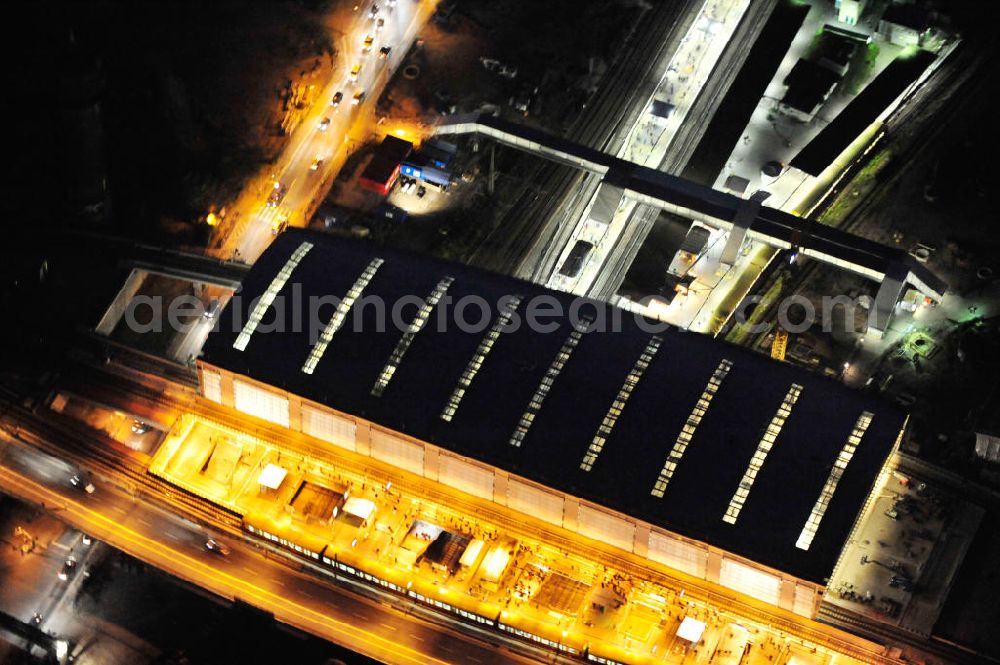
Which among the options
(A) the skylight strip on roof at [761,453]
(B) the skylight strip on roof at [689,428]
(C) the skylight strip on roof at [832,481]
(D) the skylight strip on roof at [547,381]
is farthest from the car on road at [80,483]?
(C) the skylight strip on roof at [832,481]

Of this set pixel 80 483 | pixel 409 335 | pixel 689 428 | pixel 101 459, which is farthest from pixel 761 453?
pixel 80 483

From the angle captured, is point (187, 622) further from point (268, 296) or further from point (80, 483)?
point (268, 296)

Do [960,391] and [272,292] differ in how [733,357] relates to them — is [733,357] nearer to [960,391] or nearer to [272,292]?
[960,391]

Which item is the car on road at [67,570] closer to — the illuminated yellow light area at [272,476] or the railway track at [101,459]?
the railway track at [101,459]

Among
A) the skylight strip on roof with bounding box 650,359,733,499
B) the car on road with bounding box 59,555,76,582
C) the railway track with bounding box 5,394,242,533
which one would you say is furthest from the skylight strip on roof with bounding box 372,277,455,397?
the car on road with bounding box 59,555,76,582

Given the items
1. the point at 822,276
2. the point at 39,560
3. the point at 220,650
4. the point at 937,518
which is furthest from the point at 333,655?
the point at 822,276

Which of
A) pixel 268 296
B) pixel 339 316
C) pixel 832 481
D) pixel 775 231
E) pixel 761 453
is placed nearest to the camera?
pixel 832 481
